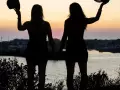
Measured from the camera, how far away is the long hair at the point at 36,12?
8039mm

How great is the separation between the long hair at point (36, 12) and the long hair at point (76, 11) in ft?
1.98

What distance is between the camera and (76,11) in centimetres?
804

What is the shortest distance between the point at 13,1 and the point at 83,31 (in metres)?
1.53

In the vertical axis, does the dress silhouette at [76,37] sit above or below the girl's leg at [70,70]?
above

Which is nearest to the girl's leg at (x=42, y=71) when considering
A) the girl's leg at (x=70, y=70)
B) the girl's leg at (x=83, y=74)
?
the girl's leg at (x=70, y=70)

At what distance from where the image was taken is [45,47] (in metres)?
8.17

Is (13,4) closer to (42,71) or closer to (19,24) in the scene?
(19,24)

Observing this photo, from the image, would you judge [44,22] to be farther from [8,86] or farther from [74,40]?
[8,86]

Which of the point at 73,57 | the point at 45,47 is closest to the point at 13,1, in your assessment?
the point at 45,47

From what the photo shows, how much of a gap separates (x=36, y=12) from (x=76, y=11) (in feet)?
2.61

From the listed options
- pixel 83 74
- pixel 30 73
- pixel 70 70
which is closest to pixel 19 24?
pixel 30 73

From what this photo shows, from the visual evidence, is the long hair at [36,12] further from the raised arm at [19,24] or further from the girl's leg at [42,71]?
the girl's leg at [42,71]

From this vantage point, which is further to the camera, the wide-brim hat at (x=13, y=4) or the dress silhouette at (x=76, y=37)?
the dress silhouette at (x=76, y=37)

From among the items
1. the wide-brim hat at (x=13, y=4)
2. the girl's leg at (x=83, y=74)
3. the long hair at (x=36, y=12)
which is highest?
the wide-brim hat at (x=13, y=4)
